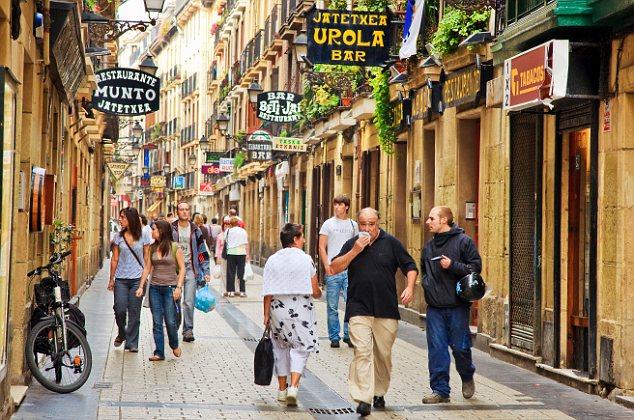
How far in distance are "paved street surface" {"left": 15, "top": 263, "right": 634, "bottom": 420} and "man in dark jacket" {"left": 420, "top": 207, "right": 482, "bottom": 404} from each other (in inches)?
10.0

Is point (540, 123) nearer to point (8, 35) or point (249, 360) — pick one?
point (249, 360)

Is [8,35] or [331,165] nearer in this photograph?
[8,35]

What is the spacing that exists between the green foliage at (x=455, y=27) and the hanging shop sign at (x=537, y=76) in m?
3.08

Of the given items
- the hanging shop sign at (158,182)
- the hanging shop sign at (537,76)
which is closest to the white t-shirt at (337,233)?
the hanging shop sign at (537,76)

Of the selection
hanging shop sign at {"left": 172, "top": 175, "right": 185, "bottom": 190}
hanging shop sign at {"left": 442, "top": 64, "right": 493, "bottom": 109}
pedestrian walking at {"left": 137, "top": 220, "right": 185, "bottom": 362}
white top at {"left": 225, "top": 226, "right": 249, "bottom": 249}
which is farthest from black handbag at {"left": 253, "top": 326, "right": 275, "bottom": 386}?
hanging shop sign at {"left": 172, "top": 175, "right": 185, "bottom": 190}

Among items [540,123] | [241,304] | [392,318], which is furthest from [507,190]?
[241,304]

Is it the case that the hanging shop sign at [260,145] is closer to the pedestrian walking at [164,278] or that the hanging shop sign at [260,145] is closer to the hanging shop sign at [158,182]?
the pedestrian walking at [164,278]

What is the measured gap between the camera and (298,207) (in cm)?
3716

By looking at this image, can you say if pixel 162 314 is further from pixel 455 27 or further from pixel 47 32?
pixel 455 27

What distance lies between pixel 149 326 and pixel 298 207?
19.0m

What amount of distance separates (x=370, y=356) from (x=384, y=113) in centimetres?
1212

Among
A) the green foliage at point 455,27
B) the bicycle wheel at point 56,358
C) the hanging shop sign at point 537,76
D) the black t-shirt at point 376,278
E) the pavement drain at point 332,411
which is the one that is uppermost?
the green foliage at point 455,27

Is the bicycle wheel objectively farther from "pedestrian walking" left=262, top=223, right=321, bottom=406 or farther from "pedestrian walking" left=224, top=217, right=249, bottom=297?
"pedestrian walking" left=224, top=217, right=249, bottom=297

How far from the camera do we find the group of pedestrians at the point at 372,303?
10688mm
